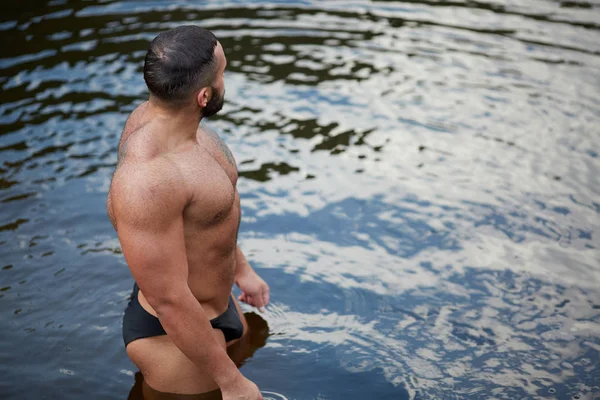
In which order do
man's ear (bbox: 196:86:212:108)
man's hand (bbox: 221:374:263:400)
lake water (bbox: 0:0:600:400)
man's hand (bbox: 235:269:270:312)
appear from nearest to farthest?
man's ear (bbox: 196:86:212:108)
man's hand (bbox: 221:374:263:400)
man's hand (bbox: 235:269:270:312)
lake water (bbox: 0:0:600:400)

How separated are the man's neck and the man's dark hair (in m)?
0.05

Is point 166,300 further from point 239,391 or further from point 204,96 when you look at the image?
point 204,96

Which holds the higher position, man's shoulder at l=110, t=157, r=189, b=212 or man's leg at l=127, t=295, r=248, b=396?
man's shoulder at l=110, t=157, r=189, b=212

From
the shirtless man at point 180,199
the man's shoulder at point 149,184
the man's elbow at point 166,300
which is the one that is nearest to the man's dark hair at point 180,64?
the shirtless man at point 180,199

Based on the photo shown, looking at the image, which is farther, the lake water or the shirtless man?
the lake water

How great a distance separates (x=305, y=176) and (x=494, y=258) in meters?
1.99

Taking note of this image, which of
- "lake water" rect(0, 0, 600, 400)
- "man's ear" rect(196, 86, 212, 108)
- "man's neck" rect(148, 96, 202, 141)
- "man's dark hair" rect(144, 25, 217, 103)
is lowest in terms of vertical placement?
"lake water" rect(0, 0, 600, 400)

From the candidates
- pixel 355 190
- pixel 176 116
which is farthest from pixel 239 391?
pixel 355 190

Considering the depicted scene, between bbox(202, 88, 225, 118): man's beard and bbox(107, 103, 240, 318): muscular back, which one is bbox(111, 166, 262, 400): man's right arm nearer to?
bbox(107, 103, 240, 318): muscular back

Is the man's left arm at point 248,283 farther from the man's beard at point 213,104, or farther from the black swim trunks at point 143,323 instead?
the man's beard at point 213,104

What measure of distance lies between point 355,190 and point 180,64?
3.43 meters

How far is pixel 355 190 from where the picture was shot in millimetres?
6457

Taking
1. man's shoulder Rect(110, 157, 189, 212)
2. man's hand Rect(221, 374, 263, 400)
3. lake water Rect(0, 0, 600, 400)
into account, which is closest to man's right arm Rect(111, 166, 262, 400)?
man's shoulder Rect(110, 157, 189, 212)

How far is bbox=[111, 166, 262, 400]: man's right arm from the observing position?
319cm
